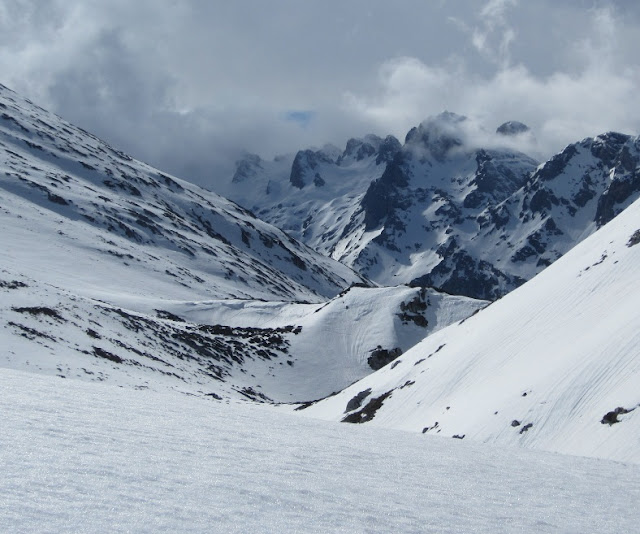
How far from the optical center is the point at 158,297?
346 ft

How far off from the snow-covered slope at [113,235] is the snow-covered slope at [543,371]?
5493 centimetres

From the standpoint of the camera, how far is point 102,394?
20.7 meters

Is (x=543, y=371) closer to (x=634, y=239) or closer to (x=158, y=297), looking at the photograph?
(x=634, y=239)

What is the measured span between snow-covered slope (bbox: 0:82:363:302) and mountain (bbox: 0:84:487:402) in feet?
1.56

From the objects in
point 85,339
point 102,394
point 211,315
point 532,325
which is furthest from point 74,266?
point 102,394

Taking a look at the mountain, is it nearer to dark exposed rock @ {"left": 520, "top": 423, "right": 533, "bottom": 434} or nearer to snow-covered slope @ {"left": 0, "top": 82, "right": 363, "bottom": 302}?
snow-covered slope @ {"left": 0, "top": 82, "right": 363, "bottom": 302}

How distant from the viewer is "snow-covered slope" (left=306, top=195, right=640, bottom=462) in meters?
26.7

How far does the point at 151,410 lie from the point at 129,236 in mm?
131164

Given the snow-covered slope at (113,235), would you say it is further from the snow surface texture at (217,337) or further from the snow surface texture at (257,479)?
the snow surface texture at (257,479)

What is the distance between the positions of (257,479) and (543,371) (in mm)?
21634

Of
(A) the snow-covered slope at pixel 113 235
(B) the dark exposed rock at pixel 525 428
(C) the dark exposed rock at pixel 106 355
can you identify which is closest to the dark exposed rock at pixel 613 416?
(B) the dark exposed rock at pixel 525 428

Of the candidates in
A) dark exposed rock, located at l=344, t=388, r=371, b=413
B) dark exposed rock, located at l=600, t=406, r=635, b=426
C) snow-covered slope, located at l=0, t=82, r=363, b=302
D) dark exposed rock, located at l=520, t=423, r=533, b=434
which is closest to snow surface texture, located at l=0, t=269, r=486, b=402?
dark exposed rock, located at l=344, t=388, r=371, b=413

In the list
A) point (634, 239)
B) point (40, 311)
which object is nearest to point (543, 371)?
point (634, 239)

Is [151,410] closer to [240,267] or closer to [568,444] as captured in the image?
[568,444]
